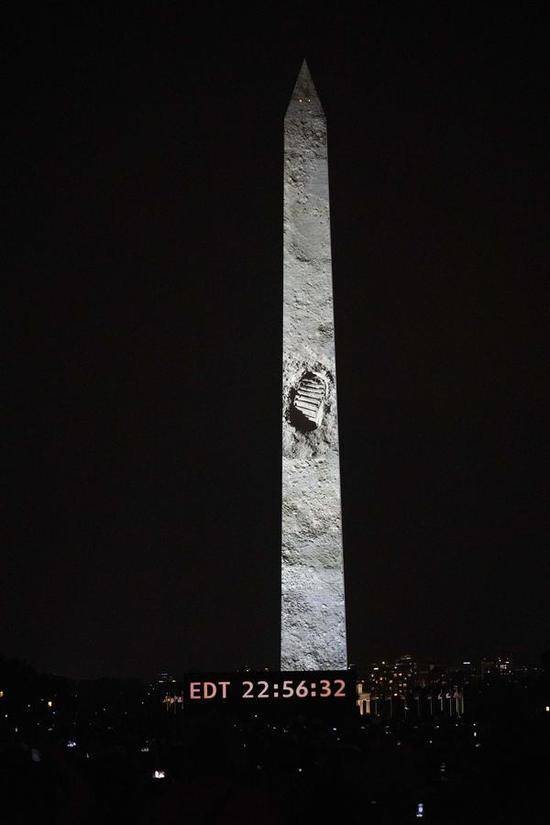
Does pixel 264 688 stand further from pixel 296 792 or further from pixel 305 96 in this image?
pixel 296 792

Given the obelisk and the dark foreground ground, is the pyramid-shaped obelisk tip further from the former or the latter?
the dark foreground ground

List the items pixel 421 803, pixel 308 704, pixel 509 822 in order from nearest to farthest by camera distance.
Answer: pixel 509 822 → pixel 421 803 → pixel 308 704

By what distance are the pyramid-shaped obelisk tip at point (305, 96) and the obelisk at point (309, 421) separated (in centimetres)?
3

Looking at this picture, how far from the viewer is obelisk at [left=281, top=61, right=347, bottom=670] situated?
2717 centimetres

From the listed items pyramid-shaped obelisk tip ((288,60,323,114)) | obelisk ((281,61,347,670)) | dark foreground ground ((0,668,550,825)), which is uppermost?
pyramid-shaped obelisk tip ((288,60,323,114))

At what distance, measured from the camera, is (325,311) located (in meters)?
28.5

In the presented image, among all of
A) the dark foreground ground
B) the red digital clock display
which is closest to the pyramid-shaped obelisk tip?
the red digital clock display

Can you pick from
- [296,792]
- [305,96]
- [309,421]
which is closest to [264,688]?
[309,421]

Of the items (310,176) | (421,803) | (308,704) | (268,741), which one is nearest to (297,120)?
(310,176)

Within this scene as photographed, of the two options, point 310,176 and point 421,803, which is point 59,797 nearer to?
point 421,803

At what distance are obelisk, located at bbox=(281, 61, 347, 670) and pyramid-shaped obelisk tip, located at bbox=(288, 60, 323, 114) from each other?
3 cm

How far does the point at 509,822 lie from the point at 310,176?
25.0 metres

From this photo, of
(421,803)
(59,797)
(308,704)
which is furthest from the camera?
(308,704)

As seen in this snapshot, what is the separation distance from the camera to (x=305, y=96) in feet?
97.6
